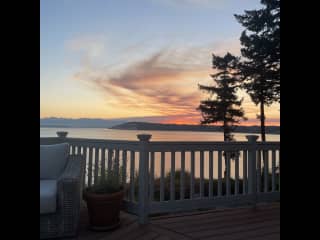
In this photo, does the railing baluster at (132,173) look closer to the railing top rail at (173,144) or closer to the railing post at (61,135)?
the railing top rail at (173,144)

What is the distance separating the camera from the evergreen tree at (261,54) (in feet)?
28.5

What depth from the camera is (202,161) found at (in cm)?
375

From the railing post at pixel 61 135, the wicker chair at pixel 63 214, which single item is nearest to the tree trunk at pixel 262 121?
the railing post at pixel 61 135

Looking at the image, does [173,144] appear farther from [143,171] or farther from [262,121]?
[262,121]

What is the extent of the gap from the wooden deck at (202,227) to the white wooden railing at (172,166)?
137 mm

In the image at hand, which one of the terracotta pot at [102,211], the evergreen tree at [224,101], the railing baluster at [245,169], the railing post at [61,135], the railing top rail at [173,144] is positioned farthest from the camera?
the evergreen tree at [224,101]

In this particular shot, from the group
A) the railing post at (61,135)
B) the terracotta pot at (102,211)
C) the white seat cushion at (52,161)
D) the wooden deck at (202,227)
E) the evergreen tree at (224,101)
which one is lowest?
the wooden deck at (202,227)

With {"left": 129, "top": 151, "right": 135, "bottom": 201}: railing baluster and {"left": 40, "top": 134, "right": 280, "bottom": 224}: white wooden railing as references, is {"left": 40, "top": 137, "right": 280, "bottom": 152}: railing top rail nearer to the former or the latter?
{"left": 40, "top": 134, "right": 280, "bottom": 224}: white wooden railing

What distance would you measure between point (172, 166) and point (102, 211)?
1044 mm

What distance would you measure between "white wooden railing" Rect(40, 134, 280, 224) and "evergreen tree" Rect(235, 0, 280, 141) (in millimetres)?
4973

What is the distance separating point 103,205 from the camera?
121 inches
